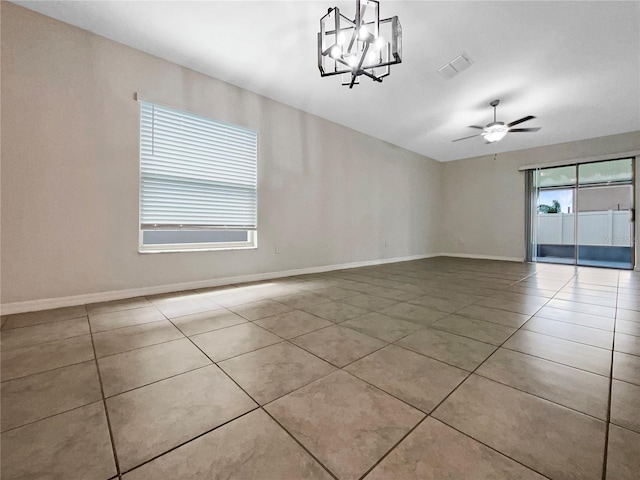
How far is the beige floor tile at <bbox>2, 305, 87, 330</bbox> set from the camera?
197cm

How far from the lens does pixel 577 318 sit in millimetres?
2111

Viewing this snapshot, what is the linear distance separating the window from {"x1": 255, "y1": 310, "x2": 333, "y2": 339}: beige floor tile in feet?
5.61

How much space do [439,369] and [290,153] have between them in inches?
141

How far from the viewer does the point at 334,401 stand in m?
1.08

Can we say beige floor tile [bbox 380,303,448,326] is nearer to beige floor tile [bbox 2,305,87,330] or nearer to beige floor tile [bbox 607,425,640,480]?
beige floor tile [bbox 607,425,640,480]

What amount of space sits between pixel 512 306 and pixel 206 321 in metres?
2.72

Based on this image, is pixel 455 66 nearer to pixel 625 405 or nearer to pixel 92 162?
pixel 625 405

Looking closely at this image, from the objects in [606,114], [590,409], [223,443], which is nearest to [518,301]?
[590,409]

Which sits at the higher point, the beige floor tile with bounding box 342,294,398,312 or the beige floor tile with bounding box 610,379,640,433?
the beige floor tile with bounding box 342,294,398,312

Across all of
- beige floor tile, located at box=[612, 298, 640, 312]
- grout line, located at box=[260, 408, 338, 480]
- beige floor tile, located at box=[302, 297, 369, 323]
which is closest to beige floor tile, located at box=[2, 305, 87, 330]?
beige floor tile, located at box=[302, 297, 369, 323]

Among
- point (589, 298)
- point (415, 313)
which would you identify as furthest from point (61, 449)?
point (589, 298)

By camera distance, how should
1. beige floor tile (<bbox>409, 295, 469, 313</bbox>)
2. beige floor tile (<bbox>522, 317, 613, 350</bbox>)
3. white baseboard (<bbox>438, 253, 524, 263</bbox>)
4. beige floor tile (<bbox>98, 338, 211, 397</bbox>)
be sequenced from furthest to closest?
white baseboard (<bbox>438, 253, 524, 263</bbox>) < beige floor tile (<bbox>409, 295, 469, 313</bbox>) < beige floor tile (<bbox>522, 317, 613, 350</bbox>) < beige floor tile (<bbox>98, 338, 211, 397</bbox>)

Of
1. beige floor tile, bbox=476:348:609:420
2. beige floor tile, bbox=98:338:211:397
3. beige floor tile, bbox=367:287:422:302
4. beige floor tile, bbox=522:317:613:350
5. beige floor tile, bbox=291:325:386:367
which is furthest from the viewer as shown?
beige floor tile, bbox=367:287:422:302

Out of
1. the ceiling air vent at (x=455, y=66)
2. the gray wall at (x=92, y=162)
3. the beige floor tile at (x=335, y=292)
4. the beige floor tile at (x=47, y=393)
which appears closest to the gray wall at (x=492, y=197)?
the ceiling air vent at (x=455, y=66)
